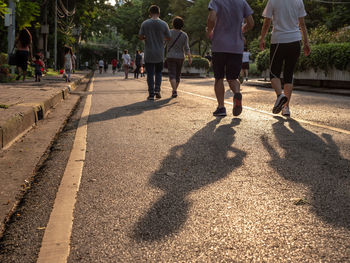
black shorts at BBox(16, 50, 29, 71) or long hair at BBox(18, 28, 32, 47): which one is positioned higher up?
long hair at BBox(18, 28, 32, 47)

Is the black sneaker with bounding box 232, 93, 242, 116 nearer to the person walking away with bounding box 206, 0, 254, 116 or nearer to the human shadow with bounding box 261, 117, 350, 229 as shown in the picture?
the person walking away with bounding box 206, 0, 254, 116

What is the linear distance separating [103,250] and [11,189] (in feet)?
3.85

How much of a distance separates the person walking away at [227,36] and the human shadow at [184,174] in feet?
4.62

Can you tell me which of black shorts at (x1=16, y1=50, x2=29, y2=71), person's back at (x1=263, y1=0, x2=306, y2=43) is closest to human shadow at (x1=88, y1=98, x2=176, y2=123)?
person's back at (x1=263, y1=0, x2=306, y2=43)

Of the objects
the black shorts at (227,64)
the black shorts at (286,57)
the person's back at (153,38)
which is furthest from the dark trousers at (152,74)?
the black shorts at (286,57)

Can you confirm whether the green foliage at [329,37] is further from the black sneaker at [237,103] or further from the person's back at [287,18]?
the black sneaker at [237,103]

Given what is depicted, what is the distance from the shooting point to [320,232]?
2.12 metres

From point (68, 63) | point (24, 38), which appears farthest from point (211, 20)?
point (68, 63)

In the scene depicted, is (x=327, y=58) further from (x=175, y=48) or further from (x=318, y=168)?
(x=318, y=168)

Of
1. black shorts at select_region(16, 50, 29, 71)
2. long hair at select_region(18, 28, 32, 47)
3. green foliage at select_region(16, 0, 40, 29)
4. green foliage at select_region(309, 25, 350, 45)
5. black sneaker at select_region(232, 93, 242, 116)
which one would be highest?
green foliage at select_region(16, 0, 40, 29)

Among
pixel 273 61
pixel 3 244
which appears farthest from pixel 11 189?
pixel 273 61

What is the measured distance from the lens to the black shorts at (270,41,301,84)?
6363 millimetres

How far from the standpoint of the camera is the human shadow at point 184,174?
223 cm

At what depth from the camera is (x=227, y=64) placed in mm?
6355
